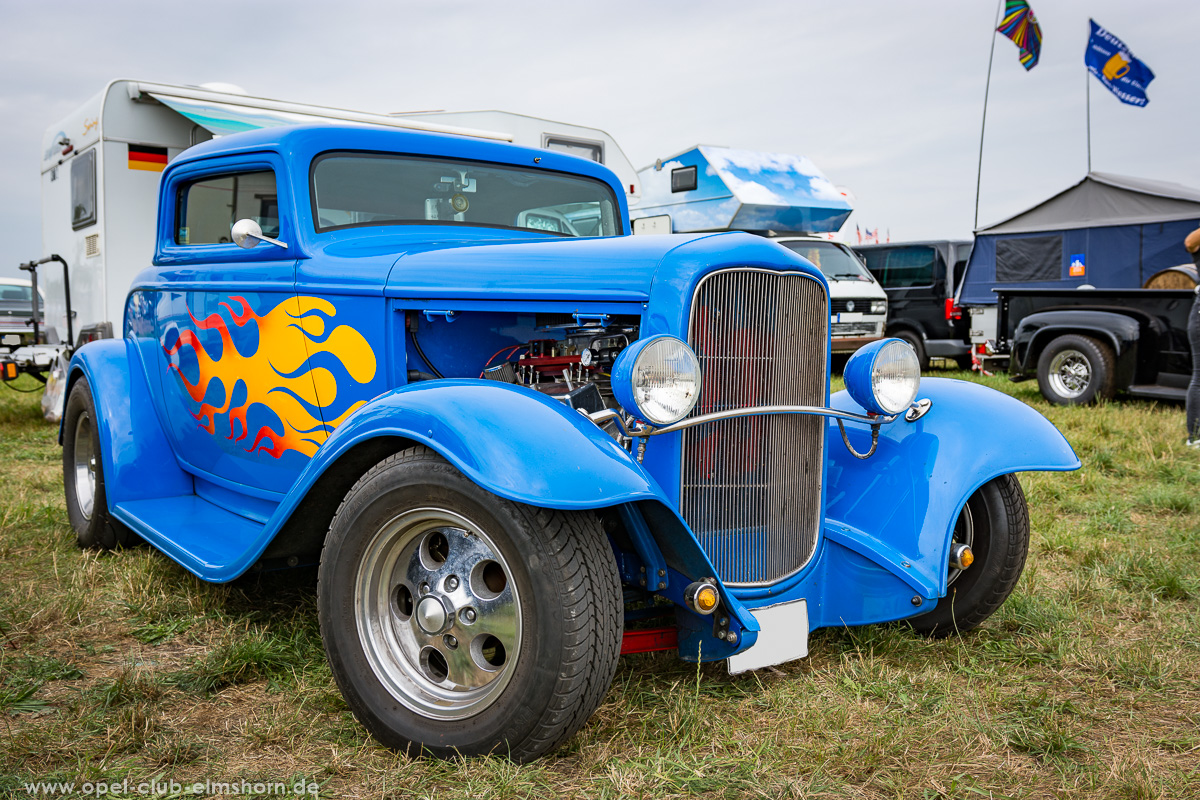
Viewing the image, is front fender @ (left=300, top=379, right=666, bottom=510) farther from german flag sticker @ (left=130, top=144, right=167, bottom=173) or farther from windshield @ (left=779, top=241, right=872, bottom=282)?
windshield @ (left=779, top=241, right=872, bottom=282)

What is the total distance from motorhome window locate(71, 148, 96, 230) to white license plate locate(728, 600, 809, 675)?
6.63 m

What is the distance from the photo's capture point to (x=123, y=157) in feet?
22.1

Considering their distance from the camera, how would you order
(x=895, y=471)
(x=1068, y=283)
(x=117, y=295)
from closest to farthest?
(x=895, y=471) → (x=117, y=295) → (x=1068, y=283)

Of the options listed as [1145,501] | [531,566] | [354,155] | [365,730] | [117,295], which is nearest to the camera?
[531,566]

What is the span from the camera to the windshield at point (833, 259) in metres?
12.2

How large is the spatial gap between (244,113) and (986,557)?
6.01m

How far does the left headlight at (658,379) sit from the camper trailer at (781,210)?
976 centimetres

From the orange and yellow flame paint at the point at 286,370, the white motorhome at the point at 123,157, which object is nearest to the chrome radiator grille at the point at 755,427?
the orange and yellow flame paint at the point at 286,370

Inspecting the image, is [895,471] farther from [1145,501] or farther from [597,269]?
[1145,501]

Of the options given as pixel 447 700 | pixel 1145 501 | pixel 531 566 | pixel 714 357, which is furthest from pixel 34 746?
pixel 1145 501

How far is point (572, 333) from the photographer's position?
2.72 m

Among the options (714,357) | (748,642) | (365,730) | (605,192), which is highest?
(605,192)

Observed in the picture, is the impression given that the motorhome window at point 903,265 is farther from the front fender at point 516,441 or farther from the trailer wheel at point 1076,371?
the front fender at point 516,441

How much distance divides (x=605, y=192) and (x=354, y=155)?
4.03 feet
